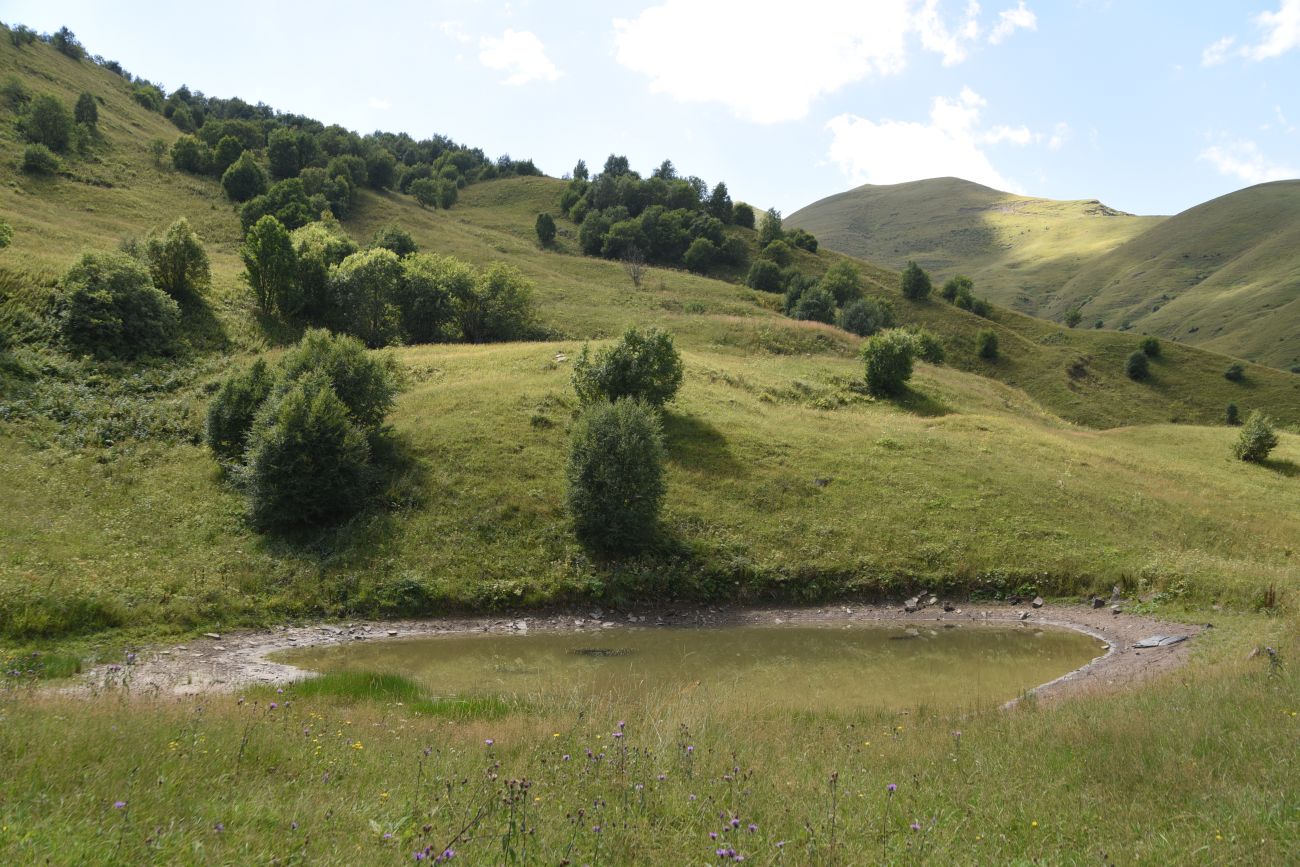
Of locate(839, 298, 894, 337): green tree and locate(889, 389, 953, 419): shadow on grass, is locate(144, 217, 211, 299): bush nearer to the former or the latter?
locate(889, 389, 953, 419): shadow on grass

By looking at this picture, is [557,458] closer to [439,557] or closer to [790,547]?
[439,557]

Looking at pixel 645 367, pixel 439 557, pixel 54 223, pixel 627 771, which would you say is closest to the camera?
pixel 627 771

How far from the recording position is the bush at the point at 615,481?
2495 centimetres

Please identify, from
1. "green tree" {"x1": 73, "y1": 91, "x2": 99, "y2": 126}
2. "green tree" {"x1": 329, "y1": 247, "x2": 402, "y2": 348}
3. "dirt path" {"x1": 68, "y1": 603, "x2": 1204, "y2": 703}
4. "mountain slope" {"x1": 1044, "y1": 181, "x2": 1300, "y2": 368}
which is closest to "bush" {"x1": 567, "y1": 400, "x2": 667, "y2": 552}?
"dirt path" {"x1": 68, "y1": 603, "x2": 1204, "y2": 703}

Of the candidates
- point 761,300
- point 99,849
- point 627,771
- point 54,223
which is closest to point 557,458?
point 627,771

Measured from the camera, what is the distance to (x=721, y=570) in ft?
80.9

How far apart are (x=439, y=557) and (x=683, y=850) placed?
1963 cm

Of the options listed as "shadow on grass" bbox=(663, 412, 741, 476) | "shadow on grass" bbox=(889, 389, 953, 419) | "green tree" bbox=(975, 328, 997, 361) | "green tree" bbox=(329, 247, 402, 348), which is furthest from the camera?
"green tree" bbox=(975, 328, 997, 361)

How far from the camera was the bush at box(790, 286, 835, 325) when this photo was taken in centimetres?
8225

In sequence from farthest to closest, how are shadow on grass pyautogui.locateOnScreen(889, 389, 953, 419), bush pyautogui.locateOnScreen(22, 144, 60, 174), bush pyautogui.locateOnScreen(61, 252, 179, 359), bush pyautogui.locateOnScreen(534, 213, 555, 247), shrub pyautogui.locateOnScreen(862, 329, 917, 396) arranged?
1. bush pyautogui.locateOnScreen(534, 213, 555, 247)
2. bush pyautogui.locateOnScreen(22, 144, 60, 174)
3. shrub pyautogui.locateOnScreen(862, 329, 917, 396)
4. shadow on grass pyautogui.locateOnScreen(889, 389, 953, 419)
5. bush pyautogui.locateOnScreen(61, 252, 179, 359)

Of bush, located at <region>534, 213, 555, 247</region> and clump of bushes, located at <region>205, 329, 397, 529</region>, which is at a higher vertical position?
bush, located at <region>534, 213, 555, 247</region>

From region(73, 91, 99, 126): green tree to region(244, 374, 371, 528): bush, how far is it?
91775 millimetres

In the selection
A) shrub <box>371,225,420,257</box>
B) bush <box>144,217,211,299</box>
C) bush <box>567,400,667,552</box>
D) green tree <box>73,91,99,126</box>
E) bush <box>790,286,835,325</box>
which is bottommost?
bush <box>567,400,667,552</box>

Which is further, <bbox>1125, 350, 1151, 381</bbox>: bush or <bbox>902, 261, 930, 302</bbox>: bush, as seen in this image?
<bbox>902, 261, 930, 302</bbox>: bush
